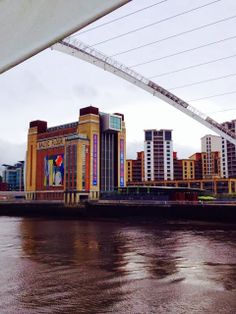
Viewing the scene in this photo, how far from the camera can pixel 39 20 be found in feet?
8.19

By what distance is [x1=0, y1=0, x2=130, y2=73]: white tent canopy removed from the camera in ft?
7.68

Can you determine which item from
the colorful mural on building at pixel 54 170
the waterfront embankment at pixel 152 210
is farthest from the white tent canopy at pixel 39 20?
the colorful mural on building at pixel 54 170

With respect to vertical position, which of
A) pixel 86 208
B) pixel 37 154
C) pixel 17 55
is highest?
pixel 37 154

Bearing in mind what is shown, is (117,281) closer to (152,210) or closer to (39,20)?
(39,20)

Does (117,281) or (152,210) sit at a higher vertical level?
(117,281)

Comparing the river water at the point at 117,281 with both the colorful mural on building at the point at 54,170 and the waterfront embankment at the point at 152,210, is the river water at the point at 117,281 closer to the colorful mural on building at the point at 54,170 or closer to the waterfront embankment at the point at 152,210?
the waterfront embankment at the point at 152,210

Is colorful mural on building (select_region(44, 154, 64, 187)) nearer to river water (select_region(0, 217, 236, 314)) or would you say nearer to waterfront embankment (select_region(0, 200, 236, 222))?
waterfront embankment (select_region(0, 200, 236, 222))

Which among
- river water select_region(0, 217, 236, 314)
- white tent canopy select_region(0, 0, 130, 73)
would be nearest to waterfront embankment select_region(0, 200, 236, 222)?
river water select_region(0, 217, 236, 314)

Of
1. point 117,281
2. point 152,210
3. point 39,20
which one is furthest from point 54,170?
point 39,20

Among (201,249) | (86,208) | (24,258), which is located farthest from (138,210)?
(24,258)

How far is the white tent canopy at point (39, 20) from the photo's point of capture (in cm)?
234

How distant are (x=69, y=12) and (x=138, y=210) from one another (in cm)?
5070

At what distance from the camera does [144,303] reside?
309 inches

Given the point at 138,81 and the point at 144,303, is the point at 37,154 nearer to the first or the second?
the point at 138,81
